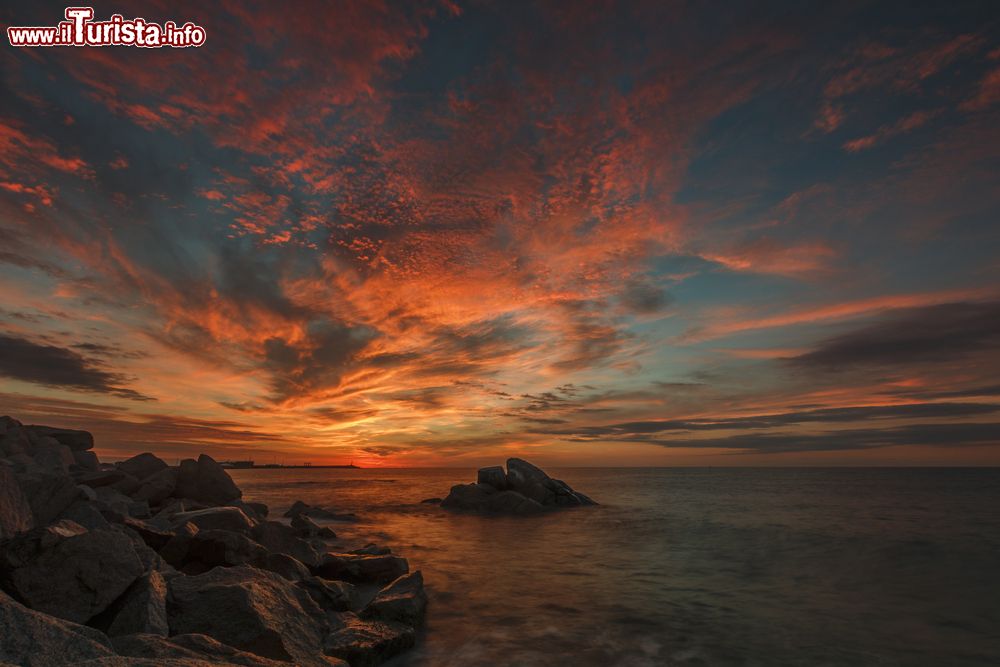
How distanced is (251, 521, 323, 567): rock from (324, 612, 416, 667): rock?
13.7 ft

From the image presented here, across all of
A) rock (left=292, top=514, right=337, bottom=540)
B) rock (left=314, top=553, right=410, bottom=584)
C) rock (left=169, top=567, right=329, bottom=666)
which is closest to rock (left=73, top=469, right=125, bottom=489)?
rock (left=292, top=514, right=337, bottom=540)

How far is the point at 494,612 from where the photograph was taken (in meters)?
12.9

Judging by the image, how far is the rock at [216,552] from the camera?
1052 cm

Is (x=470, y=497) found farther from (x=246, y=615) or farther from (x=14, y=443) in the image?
(x=246, y=615)

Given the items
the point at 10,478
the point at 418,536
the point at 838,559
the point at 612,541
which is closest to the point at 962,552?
the point at 838,559

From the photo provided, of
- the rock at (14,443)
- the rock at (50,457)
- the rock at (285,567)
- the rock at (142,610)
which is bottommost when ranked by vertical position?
the rock at (285,567)

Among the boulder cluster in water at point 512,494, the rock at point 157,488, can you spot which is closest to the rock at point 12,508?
the rock at point 157,488

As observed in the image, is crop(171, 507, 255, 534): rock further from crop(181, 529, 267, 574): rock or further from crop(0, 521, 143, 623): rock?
crop(0, 521, 143, 623): rock

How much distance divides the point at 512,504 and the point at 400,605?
30.8 m

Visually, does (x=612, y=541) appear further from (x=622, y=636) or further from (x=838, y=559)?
(x=622, y=636)

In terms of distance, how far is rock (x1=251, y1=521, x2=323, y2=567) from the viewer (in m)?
13.1

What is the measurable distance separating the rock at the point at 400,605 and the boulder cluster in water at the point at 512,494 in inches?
1126

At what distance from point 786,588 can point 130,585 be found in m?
17.7

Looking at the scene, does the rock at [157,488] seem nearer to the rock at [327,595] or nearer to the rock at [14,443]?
the rock at [14,443]
